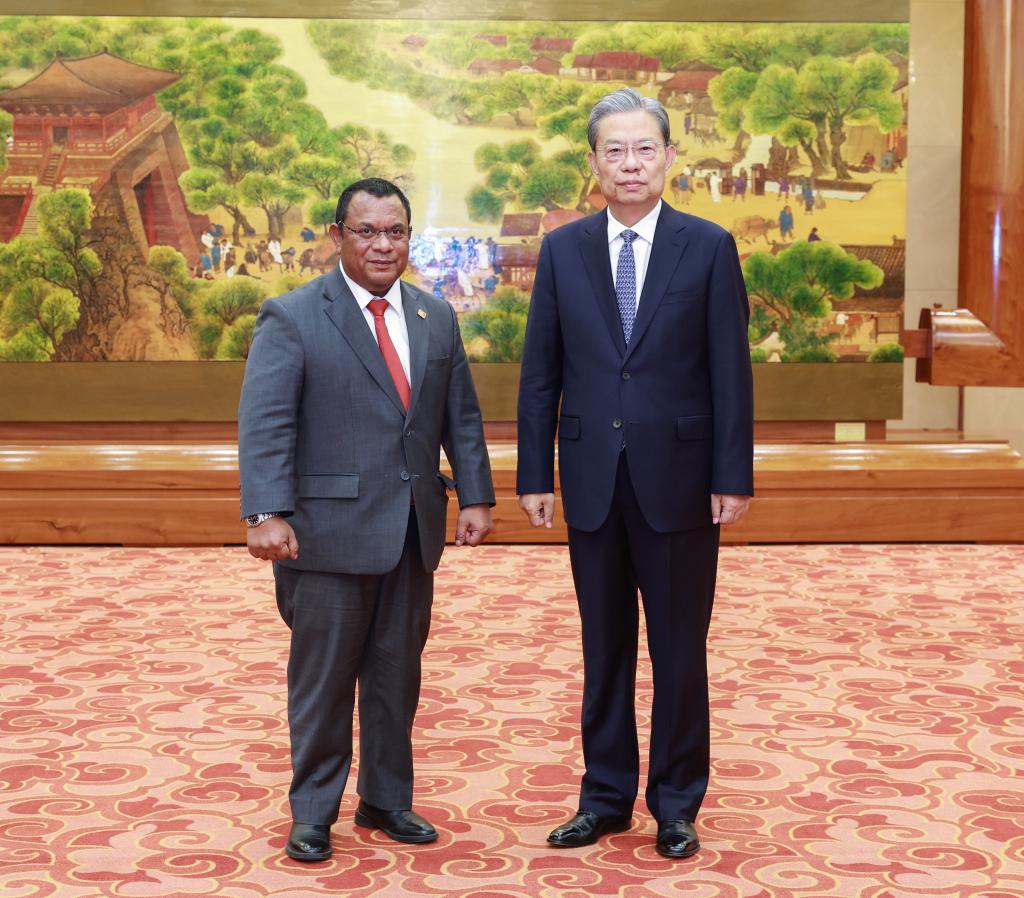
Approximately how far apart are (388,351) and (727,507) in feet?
2.99

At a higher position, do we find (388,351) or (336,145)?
(336,145)

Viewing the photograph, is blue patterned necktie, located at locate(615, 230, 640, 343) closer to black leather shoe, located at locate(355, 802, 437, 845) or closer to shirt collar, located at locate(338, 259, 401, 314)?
shirt collar, located at locate(338, 259, 401, 314)

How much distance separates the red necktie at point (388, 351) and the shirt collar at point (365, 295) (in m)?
0.02

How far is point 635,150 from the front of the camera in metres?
2.79

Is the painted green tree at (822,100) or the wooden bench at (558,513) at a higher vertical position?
the painted green tree at (822,100)

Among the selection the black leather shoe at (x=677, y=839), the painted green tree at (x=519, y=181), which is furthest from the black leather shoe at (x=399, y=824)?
the painted green tree at (x=519, y=181)

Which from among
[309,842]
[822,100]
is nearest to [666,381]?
[309,842]

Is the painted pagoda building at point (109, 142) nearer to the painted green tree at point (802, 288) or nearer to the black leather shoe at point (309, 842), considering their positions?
the painted green tree at point (802, 288)

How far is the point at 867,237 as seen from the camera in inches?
331

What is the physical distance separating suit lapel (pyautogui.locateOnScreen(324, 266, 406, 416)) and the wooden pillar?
616cm

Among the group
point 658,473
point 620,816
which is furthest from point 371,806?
point 658,473

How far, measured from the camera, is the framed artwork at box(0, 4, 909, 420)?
829cm

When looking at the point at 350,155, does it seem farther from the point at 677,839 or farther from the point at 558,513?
the point at 677,839

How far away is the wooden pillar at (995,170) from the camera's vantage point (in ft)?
25.3
